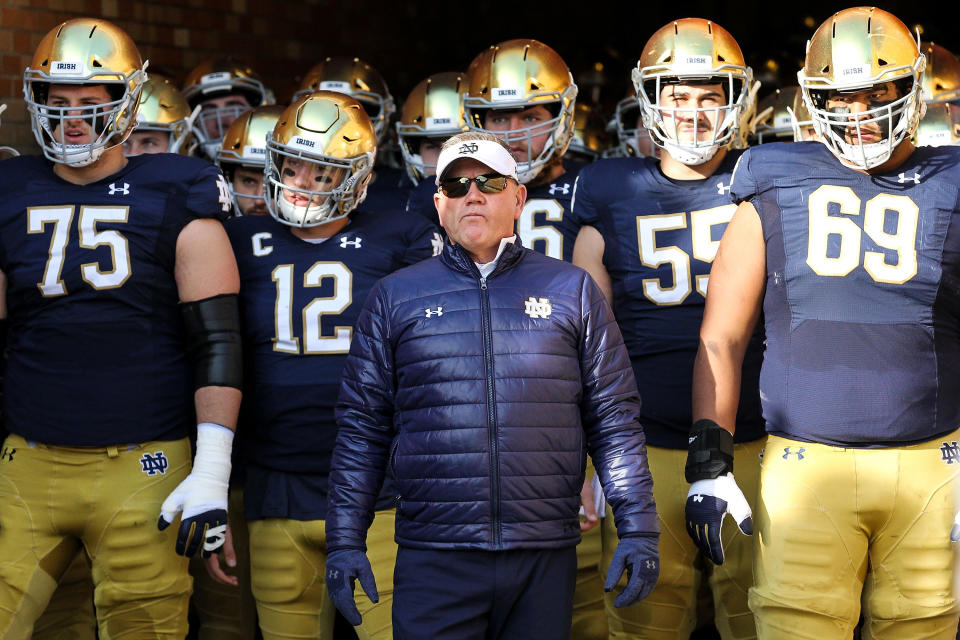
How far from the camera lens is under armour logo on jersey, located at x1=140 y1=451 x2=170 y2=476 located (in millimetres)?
3428

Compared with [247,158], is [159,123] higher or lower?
higher

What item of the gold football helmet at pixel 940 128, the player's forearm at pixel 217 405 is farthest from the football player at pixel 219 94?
the gold football helmet at pixel 940 128

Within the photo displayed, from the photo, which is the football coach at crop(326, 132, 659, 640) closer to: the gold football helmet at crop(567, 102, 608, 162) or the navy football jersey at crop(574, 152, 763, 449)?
the navy football jersey at crop(574, 152, 763, 449)

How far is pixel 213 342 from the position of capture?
11.3 ft

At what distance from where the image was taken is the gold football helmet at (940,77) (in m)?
4.80

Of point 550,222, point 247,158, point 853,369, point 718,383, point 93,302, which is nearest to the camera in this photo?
point 853,369

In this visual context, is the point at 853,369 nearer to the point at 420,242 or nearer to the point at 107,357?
the point at 420,242

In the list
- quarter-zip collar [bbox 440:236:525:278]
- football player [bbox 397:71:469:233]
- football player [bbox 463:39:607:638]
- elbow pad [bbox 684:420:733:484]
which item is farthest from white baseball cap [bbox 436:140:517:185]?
football player [bbox 397:71:469:233]

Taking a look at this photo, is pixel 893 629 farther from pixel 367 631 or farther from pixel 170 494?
pixel 170 494

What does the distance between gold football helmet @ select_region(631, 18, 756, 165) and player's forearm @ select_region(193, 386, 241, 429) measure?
1.42 m

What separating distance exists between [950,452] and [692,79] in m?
1.36

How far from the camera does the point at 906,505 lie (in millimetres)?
2893

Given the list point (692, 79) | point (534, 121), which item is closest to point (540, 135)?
point (534, 121)

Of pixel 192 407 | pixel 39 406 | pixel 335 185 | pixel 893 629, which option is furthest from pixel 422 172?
pixel 893 629
